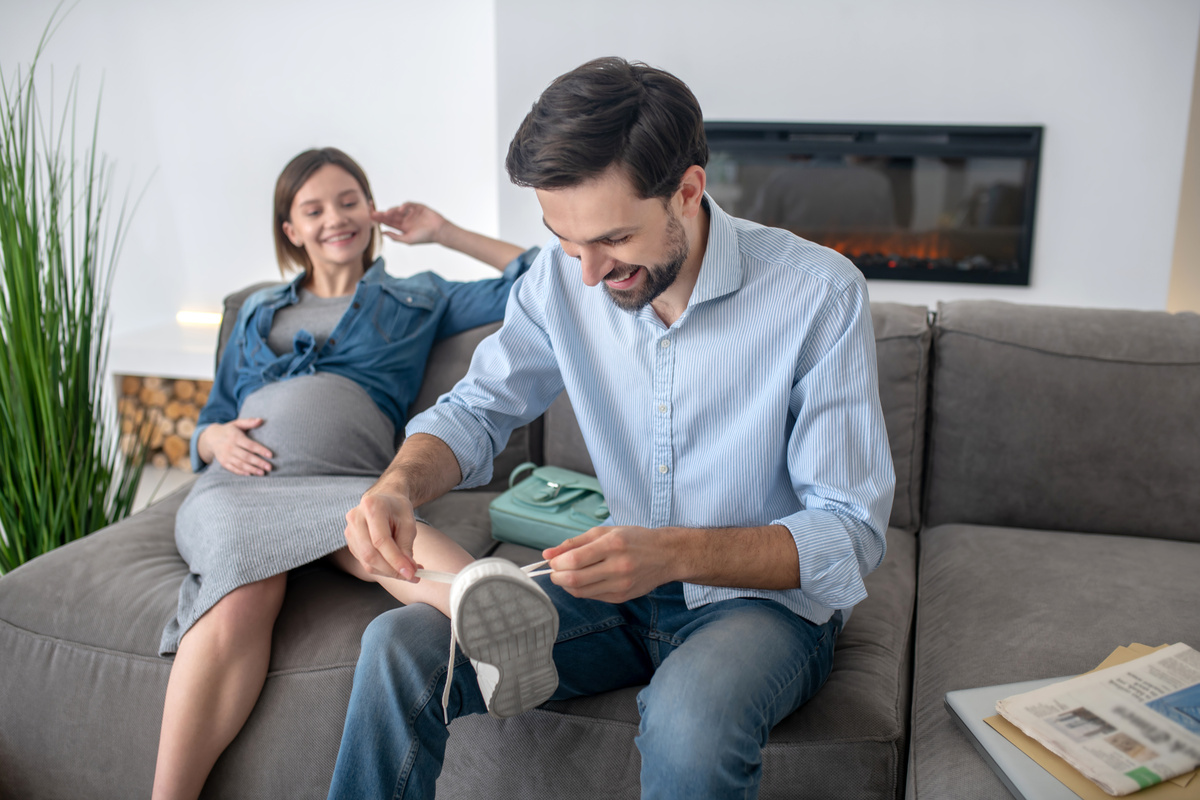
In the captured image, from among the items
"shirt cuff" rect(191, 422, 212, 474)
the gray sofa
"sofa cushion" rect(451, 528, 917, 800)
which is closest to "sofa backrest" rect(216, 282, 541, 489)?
the gray sofa

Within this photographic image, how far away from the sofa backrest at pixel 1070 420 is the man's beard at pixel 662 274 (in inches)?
29.9

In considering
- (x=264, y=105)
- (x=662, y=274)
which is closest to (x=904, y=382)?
(x=662, y=274)

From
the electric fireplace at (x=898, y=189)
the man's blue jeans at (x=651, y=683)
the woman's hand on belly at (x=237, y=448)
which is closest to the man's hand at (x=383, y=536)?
the man's blue jeans at (x=651, y=683)

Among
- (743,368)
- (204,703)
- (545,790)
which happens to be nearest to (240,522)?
(204,703)

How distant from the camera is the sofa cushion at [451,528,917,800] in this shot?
1037 mm

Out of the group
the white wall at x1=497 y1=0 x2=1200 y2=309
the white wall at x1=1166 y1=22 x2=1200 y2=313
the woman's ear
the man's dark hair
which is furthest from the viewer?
the white wall at x1=1166 y1=22 x2=1200 y2=313

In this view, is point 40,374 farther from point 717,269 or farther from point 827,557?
point 827,557

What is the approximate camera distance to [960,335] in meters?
1.57

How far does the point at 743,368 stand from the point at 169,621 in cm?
93

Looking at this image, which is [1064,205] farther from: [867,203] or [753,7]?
[753,7]

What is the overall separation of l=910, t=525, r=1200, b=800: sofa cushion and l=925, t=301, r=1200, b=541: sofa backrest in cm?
5

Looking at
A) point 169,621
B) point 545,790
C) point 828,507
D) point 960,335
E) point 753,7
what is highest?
point 753,7

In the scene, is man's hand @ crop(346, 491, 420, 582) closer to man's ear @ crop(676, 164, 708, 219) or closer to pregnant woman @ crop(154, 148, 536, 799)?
pregnant woman @ crop(154, 148, 536, 799)

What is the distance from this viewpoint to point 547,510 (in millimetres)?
1491
